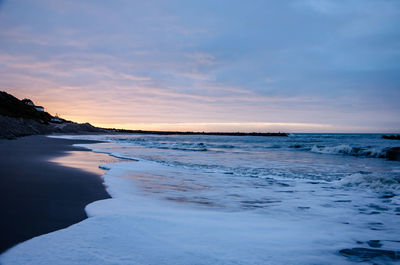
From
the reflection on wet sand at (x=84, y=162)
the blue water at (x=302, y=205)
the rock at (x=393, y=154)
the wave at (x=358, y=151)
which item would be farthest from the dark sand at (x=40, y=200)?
the wave at (x=358, y=151)

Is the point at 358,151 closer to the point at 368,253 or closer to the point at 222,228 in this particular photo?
the point at 368,253

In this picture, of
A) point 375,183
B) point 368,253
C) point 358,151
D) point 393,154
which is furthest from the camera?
point 358,151

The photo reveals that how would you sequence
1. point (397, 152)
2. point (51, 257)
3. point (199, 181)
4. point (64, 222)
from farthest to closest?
point (397, 152), point (199, 181), point (64, 222), point (51, 257)

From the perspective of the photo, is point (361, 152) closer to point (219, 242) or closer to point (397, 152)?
point (397, 152)

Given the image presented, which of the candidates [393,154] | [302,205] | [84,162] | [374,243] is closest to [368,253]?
[374,243]

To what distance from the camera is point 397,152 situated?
16344 mm

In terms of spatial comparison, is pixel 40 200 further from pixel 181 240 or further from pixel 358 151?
pixel 358 151

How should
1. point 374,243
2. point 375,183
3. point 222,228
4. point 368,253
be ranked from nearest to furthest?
point 368,253 → point 374,243 → point 222,228 → point 375,183

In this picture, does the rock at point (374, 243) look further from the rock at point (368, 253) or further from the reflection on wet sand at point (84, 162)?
the reflection on wet sand at point (84, 162)

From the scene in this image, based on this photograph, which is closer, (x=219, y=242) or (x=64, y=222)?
(x=219, y=242)

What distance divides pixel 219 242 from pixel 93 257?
46.6 inches

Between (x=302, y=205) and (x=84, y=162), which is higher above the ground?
(x=84, y=162)

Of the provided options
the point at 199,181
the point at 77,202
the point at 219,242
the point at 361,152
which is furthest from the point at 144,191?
the point at 361,152

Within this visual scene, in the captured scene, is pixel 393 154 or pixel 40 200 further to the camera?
pixel 393 154
